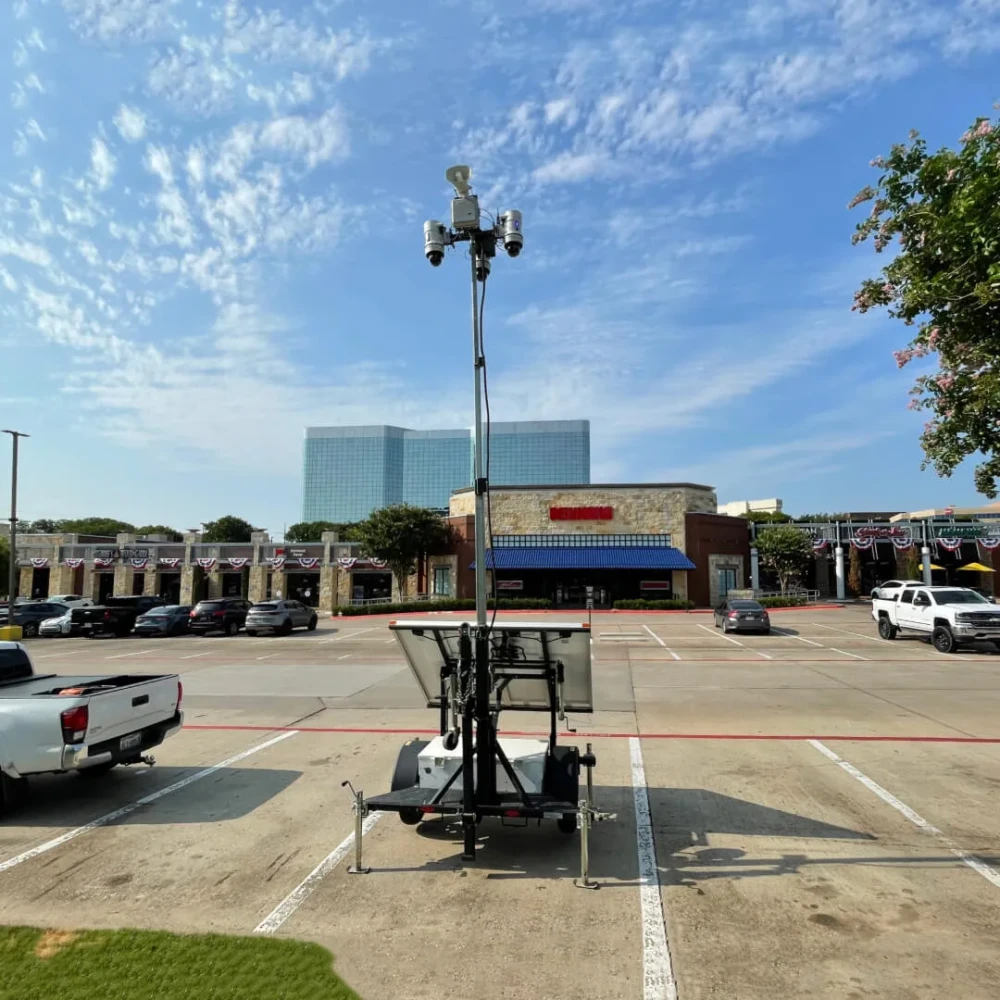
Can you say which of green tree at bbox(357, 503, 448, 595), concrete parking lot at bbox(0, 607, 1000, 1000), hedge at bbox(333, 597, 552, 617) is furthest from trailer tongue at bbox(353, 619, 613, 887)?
green tree at bbox(357, 503, 448, 595)

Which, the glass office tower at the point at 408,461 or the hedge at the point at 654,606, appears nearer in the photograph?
the hedge at the point at 654,606

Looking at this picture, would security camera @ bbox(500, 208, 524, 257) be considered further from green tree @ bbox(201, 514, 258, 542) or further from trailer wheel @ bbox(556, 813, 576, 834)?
green tree @ bbox(201, 514, 258, 542)

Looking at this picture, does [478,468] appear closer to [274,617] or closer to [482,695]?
[482,695]

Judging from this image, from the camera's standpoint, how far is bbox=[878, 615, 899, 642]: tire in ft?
80.6

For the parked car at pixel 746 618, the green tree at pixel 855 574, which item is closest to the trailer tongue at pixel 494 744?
the parked car at pixel 746 618

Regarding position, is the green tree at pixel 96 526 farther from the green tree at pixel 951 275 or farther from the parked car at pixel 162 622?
the green tree at pixel 951 275

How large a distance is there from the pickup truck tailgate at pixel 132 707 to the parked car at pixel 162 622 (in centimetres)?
2411

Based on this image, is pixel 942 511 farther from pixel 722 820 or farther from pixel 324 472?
pixel 324 472

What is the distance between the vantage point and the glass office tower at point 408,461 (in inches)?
6467

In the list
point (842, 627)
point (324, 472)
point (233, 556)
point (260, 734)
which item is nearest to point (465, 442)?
point (324, 472)

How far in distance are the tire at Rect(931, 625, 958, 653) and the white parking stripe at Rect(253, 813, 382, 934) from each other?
20347 mm

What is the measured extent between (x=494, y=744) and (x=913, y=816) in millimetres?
4045

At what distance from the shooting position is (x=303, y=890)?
491 cm

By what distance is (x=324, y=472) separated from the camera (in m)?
173
